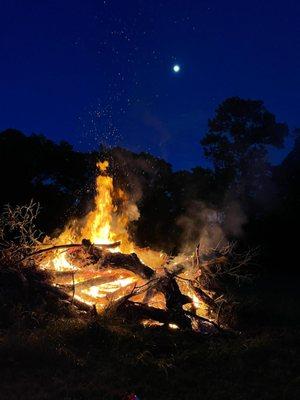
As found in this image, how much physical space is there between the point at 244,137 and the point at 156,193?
325 inches

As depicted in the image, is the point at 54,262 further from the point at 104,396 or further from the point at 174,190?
the point at 174,190

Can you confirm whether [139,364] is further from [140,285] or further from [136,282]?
[140,285]

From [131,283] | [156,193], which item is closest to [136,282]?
[131,283]

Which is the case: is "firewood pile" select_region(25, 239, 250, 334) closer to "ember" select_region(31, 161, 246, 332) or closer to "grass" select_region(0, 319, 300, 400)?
"ember" select_region(31, 161, 246, 332)

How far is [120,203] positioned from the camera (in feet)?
43.4

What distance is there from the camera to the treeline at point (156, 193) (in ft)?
61.0

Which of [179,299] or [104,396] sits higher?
[179,299]

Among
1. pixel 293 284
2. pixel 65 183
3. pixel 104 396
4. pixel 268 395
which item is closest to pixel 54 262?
pixel 104 396

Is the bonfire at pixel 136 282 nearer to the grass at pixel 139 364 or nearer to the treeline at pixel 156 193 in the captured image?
the grass at pixel 139 364

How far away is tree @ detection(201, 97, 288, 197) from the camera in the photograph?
78.0 ft

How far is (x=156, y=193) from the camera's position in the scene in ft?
62.0

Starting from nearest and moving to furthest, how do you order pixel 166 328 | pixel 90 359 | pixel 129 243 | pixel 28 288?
pixel 90 359, pixel 166 328, pixel 28 288, pixel 129 243

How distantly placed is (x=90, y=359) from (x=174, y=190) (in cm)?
1333

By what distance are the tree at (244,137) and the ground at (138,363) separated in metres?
16.4
